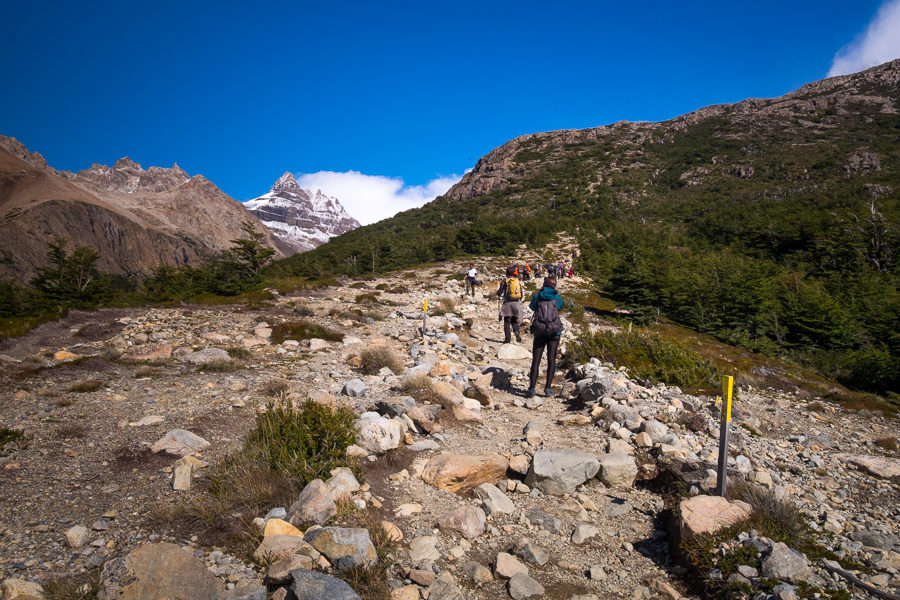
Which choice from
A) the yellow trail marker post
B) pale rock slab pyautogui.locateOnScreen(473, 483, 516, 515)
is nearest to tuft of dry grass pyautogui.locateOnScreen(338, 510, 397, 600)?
pale rock slab pyautogui.locateOnScreen(473, 483, 516, 515)

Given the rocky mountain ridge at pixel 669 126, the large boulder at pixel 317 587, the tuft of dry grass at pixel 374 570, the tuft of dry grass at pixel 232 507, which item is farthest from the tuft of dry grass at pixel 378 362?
the rocky mountain ridge at pixel 669 126

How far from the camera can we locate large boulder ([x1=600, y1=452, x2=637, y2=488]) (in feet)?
16.8

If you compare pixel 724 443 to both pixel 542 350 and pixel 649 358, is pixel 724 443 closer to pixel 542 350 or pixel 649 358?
pixel 542 350

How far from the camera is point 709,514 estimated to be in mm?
3832

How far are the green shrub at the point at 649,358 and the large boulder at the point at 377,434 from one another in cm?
627

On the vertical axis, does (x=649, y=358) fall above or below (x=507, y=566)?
above

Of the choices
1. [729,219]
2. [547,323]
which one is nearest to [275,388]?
[547,323]

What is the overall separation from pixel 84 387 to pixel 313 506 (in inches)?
248

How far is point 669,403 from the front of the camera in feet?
25.5

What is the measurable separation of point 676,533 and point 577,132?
521ft

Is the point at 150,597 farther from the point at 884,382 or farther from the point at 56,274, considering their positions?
the point at 56,274

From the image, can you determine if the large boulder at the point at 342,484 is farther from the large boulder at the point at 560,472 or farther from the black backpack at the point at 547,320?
the black backpack at the point at 547,320

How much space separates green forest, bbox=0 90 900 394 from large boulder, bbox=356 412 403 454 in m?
15.0

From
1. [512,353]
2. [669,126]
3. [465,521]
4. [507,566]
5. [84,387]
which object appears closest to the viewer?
[507,566]
